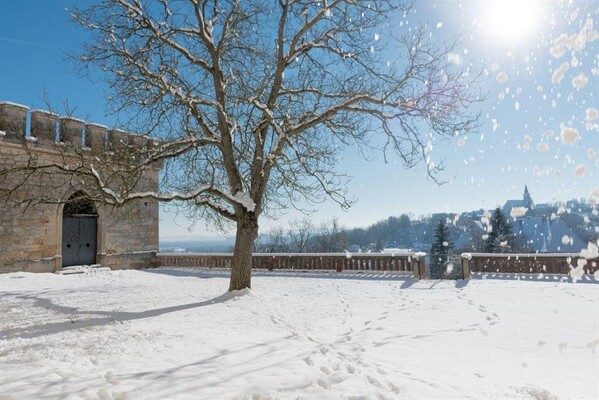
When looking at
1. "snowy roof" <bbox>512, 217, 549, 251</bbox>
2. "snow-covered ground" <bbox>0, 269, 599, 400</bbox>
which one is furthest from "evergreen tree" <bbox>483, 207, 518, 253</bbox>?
"snow-covered ground" <bbox>0, 269, 599, 400</bbox>

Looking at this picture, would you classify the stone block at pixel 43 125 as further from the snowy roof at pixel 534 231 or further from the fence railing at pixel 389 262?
the snowy roof at pixel 534 231

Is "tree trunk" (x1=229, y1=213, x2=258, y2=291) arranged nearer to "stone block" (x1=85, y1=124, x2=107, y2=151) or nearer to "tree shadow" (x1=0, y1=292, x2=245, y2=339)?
"tree shadow" (x1=0, y1=292, x2=245, y2=339)

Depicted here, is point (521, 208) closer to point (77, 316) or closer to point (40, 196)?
point (77, 316)

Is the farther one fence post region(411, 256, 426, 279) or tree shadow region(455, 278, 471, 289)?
fence post region(411, 256, 426, 279)

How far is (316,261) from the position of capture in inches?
632

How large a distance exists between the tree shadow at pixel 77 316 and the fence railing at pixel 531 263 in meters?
9.61

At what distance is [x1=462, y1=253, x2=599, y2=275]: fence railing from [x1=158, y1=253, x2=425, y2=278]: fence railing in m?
2.29

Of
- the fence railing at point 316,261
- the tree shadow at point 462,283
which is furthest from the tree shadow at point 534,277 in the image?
the fence railing at point 316,261

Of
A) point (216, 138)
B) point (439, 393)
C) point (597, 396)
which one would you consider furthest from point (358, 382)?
point (216, 138)

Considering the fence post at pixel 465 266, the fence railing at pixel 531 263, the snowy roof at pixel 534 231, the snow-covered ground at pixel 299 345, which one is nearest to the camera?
the snow-covered ground at pixel 299 345

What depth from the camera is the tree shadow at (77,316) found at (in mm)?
5495

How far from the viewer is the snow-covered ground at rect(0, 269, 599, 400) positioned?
345cm

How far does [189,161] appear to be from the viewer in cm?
995

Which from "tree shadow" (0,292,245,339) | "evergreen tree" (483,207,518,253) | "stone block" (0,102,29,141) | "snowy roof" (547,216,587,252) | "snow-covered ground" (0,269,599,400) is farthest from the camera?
"snowy roof" (547,216,587,252)
